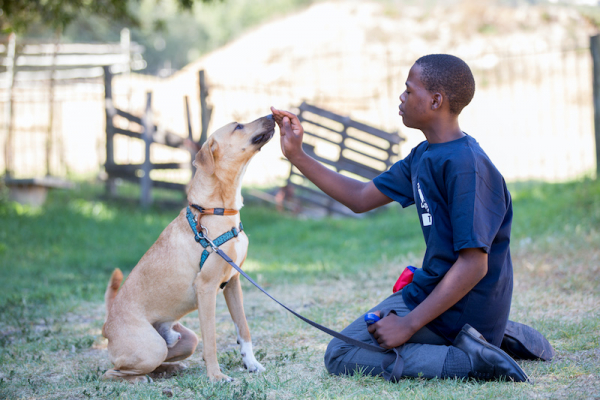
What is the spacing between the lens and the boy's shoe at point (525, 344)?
328cm

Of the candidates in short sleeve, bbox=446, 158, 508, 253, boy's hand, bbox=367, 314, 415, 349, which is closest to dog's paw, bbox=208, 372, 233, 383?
boy's hand, bbox=367, 314, 415, 349

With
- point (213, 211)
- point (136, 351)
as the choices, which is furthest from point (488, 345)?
point (136, 351)

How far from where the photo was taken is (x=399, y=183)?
343cm

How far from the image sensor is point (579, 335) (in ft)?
12.2

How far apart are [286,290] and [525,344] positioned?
3.03 metres

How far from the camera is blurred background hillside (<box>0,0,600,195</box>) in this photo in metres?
15.1

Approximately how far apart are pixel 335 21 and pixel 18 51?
22683 millimetres

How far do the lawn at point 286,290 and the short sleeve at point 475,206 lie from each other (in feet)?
2.59

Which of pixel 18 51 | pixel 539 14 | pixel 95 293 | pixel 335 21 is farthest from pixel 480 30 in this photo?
pixel 95 293

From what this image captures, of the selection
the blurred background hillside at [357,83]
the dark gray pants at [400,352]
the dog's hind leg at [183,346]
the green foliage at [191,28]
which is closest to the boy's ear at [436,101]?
the dark gray pants at [400,352]

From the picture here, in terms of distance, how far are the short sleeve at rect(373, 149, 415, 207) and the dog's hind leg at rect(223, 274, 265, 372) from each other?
1.12m

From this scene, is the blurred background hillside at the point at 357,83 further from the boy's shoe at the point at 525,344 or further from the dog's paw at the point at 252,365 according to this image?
the dog's paw at the point at 252,365

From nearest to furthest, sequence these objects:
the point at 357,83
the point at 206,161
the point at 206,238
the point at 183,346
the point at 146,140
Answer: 1. the point at 206,238
2. the point at 206,161
3. the point at 183,346
4. the point at 146,140
5. the point at 357,83

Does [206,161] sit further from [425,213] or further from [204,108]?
[204,108]
